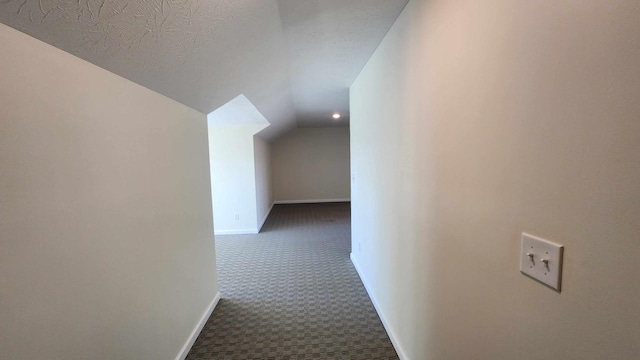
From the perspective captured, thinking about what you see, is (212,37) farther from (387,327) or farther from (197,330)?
(387,327)

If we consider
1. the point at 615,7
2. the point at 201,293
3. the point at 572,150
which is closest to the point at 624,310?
the point at 572,150

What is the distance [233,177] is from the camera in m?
4.85

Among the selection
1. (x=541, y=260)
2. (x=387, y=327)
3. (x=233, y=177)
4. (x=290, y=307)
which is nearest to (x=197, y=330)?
(x=290, y=307)

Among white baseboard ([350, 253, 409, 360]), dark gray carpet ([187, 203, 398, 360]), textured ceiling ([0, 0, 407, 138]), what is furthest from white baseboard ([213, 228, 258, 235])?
textured ceiling ([0, 0, 407, 138])

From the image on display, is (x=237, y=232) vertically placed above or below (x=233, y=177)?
below

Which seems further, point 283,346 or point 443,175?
point 283,346

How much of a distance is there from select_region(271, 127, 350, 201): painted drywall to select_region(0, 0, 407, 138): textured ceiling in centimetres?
504

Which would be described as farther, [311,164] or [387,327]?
[311,164]

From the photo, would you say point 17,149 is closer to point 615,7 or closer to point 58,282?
point 58,282

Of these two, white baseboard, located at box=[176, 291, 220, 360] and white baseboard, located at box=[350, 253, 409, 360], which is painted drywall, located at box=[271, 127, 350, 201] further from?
white baseboard, located at box=[176, 291, 220, 360]

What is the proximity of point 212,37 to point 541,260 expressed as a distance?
5.14ft

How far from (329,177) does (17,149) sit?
7.33 meters

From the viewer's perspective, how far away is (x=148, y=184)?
1.48m

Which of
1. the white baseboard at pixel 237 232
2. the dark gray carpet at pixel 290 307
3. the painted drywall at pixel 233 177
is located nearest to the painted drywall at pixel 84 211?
the dark gray carpet at pixel 290 307
